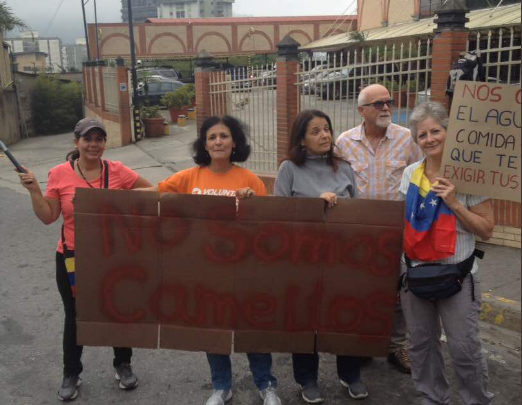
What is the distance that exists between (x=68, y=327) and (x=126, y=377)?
53 centimetres

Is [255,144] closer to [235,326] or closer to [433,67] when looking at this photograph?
[433,67]

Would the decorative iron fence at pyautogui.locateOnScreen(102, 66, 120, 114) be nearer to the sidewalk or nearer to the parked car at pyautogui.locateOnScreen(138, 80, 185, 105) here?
the sidewalk

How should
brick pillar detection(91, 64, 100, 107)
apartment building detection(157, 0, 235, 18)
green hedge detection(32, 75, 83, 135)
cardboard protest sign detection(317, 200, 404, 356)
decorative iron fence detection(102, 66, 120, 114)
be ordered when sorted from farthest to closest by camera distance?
apartment building detection(157, 0, 235, 18) → green hedge detection(32, 75, 83, 135) → brick pillar detection(91, 64, 100, 107) → decorative iron fence detection(102, 66, 120, 114) → cardboard protest sign detection(317, 200, 404, 356)

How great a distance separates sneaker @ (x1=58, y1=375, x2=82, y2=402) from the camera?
12.1 ft

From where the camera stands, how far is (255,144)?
986cm

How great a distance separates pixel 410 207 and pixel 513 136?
2.08 ft

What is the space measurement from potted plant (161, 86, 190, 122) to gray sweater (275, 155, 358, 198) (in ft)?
57.6

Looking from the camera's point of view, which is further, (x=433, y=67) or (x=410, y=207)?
(x=433, y=67)

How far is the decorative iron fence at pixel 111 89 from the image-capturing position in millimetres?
17953

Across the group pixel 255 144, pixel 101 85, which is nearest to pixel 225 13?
pixel 101 85

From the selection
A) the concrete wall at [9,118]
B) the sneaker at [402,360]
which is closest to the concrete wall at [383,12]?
the concrete wall at [9,118]

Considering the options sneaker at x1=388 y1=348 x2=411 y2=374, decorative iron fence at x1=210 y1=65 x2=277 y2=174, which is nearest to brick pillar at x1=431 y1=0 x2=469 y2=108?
decorative iron fence at x1=210 y1=65 x2=277 y2=174

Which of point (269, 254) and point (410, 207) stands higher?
point (410, 207)

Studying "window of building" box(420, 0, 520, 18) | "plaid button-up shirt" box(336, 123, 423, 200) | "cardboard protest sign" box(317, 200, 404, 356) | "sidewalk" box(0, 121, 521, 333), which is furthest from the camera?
"window of building" box(420, 0, 520, 18)
